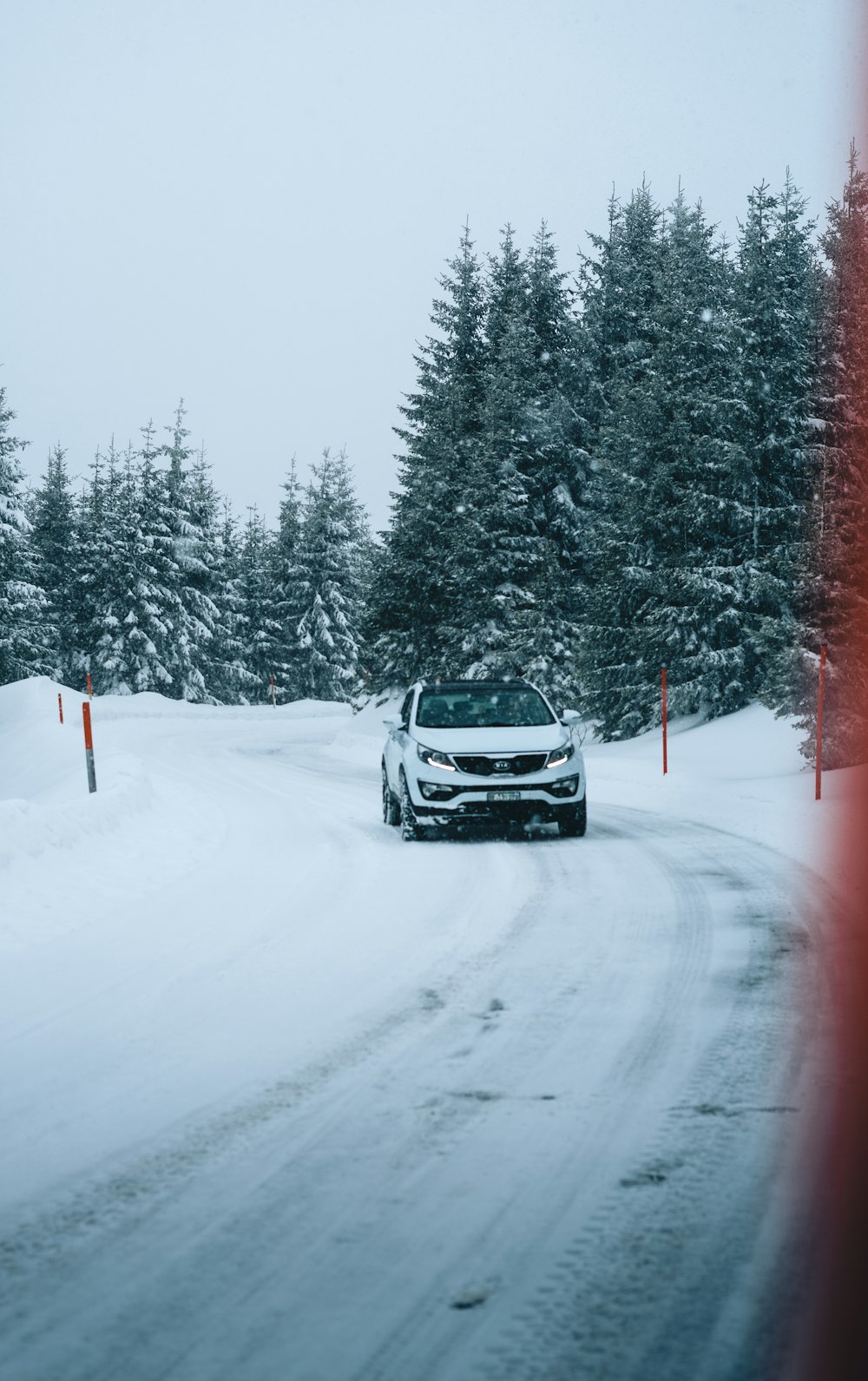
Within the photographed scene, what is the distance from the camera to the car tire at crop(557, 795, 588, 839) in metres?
13.7

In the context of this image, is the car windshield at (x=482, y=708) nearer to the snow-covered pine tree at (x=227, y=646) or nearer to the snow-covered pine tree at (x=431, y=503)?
the snow-covered pine tree at (x=431, y=503)

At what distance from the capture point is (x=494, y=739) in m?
14.0

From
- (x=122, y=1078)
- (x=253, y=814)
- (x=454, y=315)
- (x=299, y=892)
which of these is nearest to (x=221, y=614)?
(x=454, y=315)

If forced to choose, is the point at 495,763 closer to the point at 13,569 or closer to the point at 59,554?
the point at 13,569

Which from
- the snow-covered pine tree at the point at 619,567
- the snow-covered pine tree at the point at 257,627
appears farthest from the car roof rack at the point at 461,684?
the snow-covered pine tree at the point at 257,627

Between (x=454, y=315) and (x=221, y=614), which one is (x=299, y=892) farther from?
(x=221, y=614)

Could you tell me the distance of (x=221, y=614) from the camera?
72.4 meters

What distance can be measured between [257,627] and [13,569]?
19.0 metres

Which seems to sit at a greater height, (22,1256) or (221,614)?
(221,614)

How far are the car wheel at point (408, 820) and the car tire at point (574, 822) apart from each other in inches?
58.0

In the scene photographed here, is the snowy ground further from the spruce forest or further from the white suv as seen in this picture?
the spruce forest

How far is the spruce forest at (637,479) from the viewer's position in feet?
77.5

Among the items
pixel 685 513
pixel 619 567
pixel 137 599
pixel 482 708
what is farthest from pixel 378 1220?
pixel 137 599

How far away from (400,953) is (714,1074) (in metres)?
2.94
